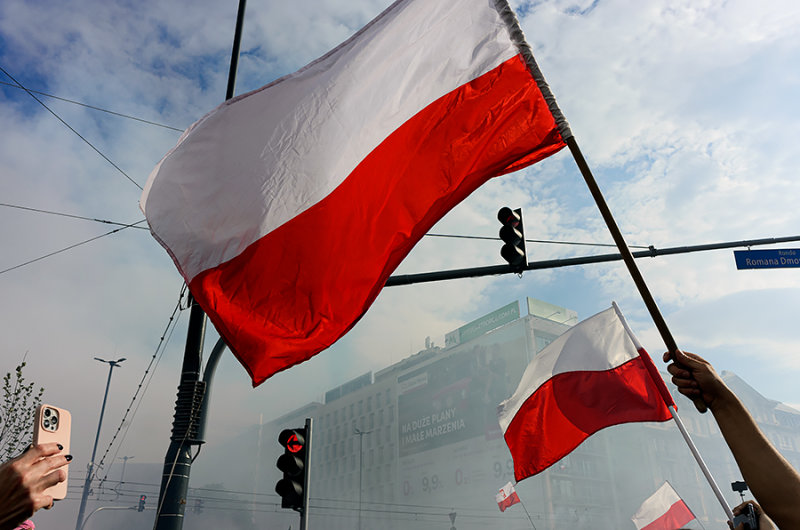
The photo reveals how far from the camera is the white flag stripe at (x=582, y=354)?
25.2ft

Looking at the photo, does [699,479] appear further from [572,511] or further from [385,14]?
[385,14]

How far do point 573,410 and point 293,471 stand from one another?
12.5 ft

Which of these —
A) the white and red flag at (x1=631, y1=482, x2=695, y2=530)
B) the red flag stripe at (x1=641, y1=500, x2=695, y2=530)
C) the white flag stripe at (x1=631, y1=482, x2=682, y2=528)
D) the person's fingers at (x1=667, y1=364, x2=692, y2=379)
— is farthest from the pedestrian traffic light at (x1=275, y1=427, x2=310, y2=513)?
the red flag stripe at (x1=641, y1=500, x2=695, y2=530)

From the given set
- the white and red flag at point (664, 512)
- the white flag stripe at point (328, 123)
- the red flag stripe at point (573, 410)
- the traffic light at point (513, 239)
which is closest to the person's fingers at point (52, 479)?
the white flag stripe at point (328, 123)

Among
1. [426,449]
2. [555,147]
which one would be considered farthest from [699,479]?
[555,147]

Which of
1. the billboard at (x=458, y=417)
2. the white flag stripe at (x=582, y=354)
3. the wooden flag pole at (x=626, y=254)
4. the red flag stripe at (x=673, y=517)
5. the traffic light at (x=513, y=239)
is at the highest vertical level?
the billboard at (x=458, y=417)

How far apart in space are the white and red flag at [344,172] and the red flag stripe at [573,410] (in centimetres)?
435

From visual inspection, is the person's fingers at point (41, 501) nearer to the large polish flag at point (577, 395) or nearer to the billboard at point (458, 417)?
the large polish flag at point (577, 395)

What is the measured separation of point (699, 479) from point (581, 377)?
362 feet

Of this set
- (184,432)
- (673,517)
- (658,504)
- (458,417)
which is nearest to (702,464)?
(184,432)

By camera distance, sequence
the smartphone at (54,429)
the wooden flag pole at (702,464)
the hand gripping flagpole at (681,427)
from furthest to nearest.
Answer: the hand gripping flagpole at (681,427)
the wooden flag pole at (702,464)
the smartphone at (54,429)

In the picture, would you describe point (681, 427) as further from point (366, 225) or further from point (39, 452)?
point (39, 452)

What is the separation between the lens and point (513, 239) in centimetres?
856

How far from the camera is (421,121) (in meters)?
4.25
